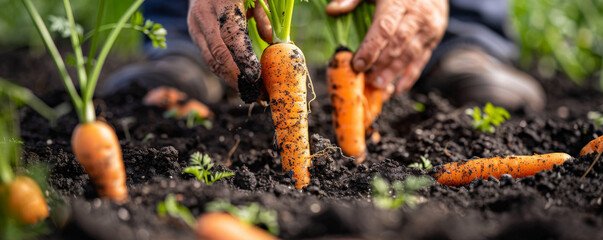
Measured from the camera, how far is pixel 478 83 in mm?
3227

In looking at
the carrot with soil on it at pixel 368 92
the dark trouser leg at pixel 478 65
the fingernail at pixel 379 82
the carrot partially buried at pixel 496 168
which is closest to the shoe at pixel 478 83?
the dark trouser leg at pixel 478 65

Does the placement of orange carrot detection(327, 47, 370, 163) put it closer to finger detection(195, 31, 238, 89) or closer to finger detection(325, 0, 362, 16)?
finger detection(325, 0, 362, 16)

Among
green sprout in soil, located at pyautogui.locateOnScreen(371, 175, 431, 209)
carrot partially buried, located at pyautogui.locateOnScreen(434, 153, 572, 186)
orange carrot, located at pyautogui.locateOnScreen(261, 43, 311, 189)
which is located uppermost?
orange carrot, located at pyautogui.locateOnScreen(261, 43, 311, 189)

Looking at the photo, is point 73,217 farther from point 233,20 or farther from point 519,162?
point 519,162

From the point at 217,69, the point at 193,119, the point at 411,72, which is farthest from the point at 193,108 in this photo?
the point at 411,72

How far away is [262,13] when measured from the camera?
6.12ft

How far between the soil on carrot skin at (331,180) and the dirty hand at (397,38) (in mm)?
357

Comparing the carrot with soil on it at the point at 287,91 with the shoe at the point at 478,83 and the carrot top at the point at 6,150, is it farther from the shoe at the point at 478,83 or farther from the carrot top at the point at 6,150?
the shoe at the point at 478,83

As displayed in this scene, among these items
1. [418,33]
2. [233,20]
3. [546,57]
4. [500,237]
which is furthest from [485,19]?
[500,237]

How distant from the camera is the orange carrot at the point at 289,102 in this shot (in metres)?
1.75

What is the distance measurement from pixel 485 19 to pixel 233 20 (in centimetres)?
336

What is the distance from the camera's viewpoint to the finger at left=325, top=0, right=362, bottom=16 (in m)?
2.16

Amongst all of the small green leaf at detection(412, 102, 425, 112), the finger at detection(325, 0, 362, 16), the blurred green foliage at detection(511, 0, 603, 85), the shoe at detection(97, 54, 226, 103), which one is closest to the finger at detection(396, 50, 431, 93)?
the small green leaf at detection(412, 102, 425, 112)

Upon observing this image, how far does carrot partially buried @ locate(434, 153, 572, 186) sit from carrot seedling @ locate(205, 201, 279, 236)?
2.73ft
